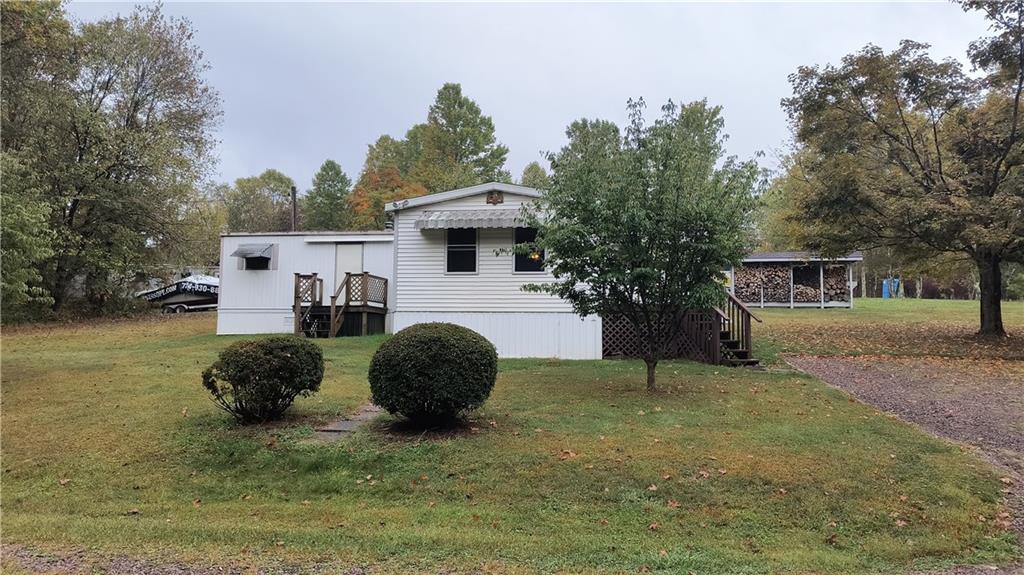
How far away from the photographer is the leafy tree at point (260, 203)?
51.3m

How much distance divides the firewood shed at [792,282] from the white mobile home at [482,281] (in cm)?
1571

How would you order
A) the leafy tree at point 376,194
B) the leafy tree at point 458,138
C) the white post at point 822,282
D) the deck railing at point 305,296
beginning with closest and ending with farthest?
the deck railing at point 305,296
the white post at point 822,282
the leafy tree at point 376,194
the leafy tree at point 458,138

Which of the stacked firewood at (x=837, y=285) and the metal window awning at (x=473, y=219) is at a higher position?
the metal window awning at (x=473, y=219)

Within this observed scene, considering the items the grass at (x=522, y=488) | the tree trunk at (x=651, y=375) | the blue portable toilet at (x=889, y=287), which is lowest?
the grass at (x=522, y=488)

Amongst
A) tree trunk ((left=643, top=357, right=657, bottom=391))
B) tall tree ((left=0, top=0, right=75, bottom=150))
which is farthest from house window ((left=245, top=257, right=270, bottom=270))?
tree trunk ((left=643, top=357, right=657, bottom=391))

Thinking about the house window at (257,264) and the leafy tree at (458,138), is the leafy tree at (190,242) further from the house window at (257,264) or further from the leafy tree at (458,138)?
the leafy tree at (458,138)

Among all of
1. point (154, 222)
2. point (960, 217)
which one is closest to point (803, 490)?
point (960, 217)

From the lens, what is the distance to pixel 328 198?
45.5m

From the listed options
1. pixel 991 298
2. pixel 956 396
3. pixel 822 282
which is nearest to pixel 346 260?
pixel 956 396

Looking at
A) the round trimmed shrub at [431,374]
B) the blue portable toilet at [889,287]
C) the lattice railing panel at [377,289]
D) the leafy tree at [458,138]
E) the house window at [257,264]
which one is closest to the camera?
the round trimmed shrub at [431,374]

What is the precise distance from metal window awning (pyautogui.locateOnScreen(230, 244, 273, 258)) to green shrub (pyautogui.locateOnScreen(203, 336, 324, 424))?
1176cm

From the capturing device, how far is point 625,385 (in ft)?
29.5

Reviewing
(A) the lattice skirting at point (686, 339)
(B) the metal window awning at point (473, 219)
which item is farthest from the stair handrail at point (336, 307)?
(A) the lattice skirting at point (686, 339)

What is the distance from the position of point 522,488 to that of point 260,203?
54.2 m
